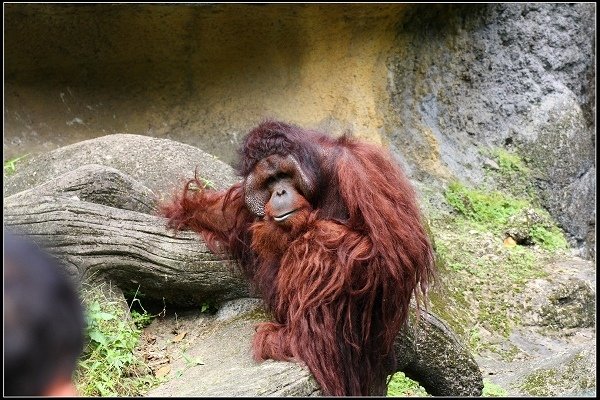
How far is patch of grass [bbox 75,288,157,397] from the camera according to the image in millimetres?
3609

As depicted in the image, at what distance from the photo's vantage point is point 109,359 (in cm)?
A: 373

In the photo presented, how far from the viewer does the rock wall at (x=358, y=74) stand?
728 centimetres

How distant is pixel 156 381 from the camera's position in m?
3.77

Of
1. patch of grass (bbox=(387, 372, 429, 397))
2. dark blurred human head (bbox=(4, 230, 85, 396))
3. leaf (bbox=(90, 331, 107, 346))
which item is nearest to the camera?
dark blurred human head (bbox=(4, 230, 85, 396))

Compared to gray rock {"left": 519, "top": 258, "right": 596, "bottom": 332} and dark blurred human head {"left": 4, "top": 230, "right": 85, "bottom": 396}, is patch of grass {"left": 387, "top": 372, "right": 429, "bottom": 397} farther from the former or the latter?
dark blurred human head {"left": 4, "top": 230, "right": 85, "bottom": 396}

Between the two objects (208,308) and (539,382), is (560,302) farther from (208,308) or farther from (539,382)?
(208,308)

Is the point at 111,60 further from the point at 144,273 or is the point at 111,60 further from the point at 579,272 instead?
the point at 579,272

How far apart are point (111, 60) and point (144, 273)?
392cm

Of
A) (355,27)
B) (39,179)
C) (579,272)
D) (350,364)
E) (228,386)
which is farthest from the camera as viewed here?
(355,27)

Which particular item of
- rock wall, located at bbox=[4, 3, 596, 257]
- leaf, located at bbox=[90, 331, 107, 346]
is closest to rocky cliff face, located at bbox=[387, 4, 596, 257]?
rock wall, located at bbox=[4, 3, 596, 257]

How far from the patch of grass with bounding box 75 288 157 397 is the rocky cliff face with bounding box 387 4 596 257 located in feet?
12.7

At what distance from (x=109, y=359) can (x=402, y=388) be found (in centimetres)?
203

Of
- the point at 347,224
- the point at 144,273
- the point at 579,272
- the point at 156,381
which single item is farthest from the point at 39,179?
the point at 579,272

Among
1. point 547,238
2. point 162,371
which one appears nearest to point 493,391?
point 162,371
